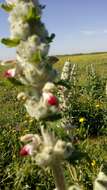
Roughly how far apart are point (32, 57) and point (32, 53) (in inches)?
1.0

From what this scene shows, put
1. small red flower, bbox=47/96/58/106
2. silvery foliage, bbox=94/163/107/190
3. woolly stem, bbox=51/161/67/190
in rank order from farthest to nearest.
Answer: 1. silvery foliage, bbox=94/163/107/190
2. woolly stem, bbox=51/161/67/190
3. small red flower, bbox=47/96/58/106

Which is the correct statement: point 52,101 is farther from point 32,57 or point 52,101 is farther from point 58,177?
point 58,177

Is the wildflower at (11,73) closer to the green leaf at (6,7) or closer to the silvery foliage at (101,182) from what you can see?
the green leaf at (6,7)

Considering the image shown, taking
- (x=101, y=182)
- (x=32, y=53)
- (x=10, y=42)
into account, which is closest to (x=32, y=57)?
(x=32, y=53)

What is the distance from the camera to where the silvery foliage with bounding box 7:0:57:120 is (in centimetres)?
202

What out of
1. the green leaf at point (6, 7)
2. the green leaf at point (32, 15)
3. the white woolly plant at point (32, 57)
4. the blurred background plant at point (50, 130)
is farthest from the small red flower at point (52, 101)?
the green leaf at point (6, 7)

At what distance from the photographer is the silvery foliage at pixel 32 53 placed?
202 cm

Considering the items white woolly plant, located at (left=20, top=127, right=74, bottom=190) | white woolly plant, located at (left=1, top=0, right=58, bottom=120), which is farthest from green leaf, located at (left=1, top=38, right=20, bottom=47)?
white woolly plant, located at (left=20, top=127, right=74, bottom=190)

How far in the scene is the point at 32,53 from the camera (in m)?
2.02

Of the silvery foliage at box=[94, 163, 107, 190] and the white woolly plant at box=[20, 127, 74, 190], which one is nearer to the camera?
the white woolly plant at box=[20, 127, 74, 190]

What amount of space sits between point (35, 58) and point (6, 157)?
230 inches

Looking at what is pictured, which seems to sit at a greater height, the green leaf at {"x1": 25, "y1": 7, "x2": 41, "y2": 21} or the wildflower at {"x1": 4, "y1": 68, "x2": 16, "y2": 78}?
the green leaf at {"x1": 25, "y1": 7, "x2": 41, "y2": 21}

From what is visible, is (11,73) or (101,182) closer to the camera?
(11,73)

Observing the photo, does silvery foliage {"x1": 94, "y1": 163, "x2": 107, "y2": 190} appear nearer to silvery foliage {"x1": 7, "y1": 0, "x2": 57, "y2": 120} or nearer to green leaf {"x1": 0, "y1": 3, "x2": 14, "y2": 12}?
silvery foliage {"x1": 7, "y1": 0, "x2": 57, "y2": 120}
